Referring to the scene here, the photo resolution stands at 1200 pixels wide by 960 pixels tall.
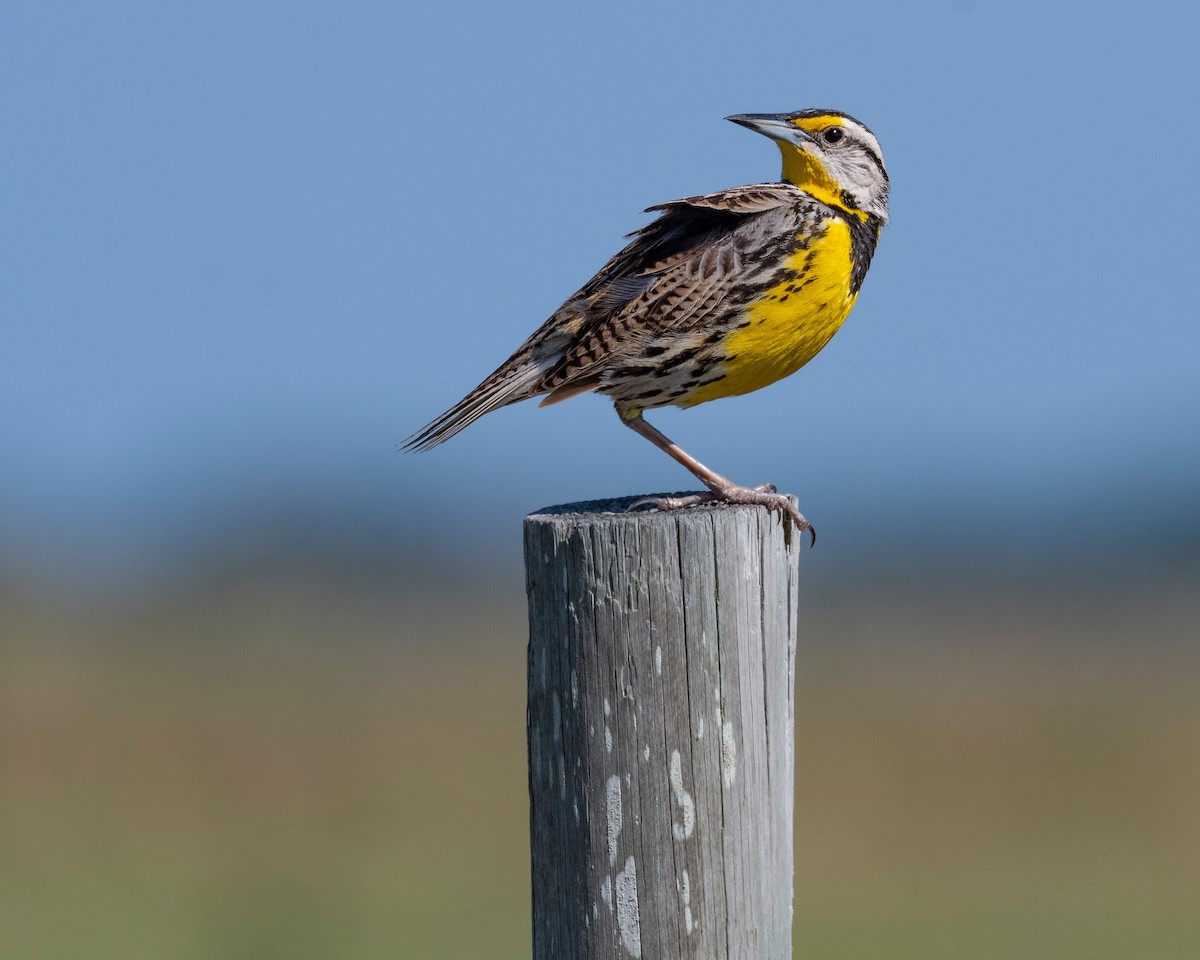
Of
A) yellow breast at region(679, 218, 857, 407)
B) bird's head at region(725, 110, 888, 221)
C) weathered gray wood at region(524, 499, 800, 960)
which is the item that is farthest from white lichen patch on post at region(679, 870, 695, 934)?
bird's head at region(725, 110, 888, 221)

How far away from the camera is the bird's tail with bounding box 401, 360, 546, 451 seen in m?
4.86

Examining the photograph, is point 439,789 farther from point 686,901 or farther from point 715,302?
point 686,901

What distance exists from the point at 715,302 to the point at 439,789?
898cm

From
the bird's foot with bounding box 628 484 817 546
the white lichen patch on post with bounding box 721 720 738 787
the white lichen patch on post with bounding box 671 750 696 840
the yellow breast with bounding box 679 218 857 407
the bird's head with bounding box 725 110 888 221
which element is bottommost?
the white lichen patch on post with bounding box 671 750 696 840

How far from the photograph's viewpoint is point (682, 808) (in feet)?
10.1

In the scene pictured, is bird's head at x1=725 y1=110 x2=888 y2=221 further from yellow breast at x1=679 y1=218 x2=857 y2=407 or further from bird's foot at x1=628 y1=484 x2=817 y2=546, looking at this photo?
bird's foot at x1=628 y1=484 x2=817 y2=546

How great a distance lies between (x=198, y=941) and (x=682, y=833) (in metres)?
5.54

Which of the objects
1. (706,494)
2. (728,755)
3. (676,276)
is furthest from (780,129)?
(728,755)

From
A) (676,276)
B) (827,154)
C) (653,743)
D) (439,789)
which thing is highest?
(827,154)

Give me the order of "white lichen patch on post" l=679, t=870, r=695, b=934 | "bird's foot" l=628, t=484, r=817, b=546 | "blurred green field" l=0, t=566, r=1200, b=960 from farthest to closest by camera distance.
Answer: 1. "blurred green field" l=0, t=566, r=1200, b=960
2. "bird's foot" l=628, t=484, r=817, b=546
3. "white lichen patch on post" l=679, t=870, r=695, b=934

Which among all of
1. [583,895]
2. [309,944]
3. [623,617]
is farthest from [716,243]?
[309,944]

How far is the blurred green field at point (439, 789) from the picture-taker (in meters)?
9.73

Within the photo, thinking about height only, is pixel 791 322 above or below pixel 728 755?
above

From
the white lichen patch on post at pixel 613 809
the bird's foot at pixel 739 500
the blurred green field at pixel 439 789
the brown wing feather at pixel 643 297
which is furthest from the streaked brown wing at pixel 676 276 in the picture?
the blurred green field at pixel 439 789
